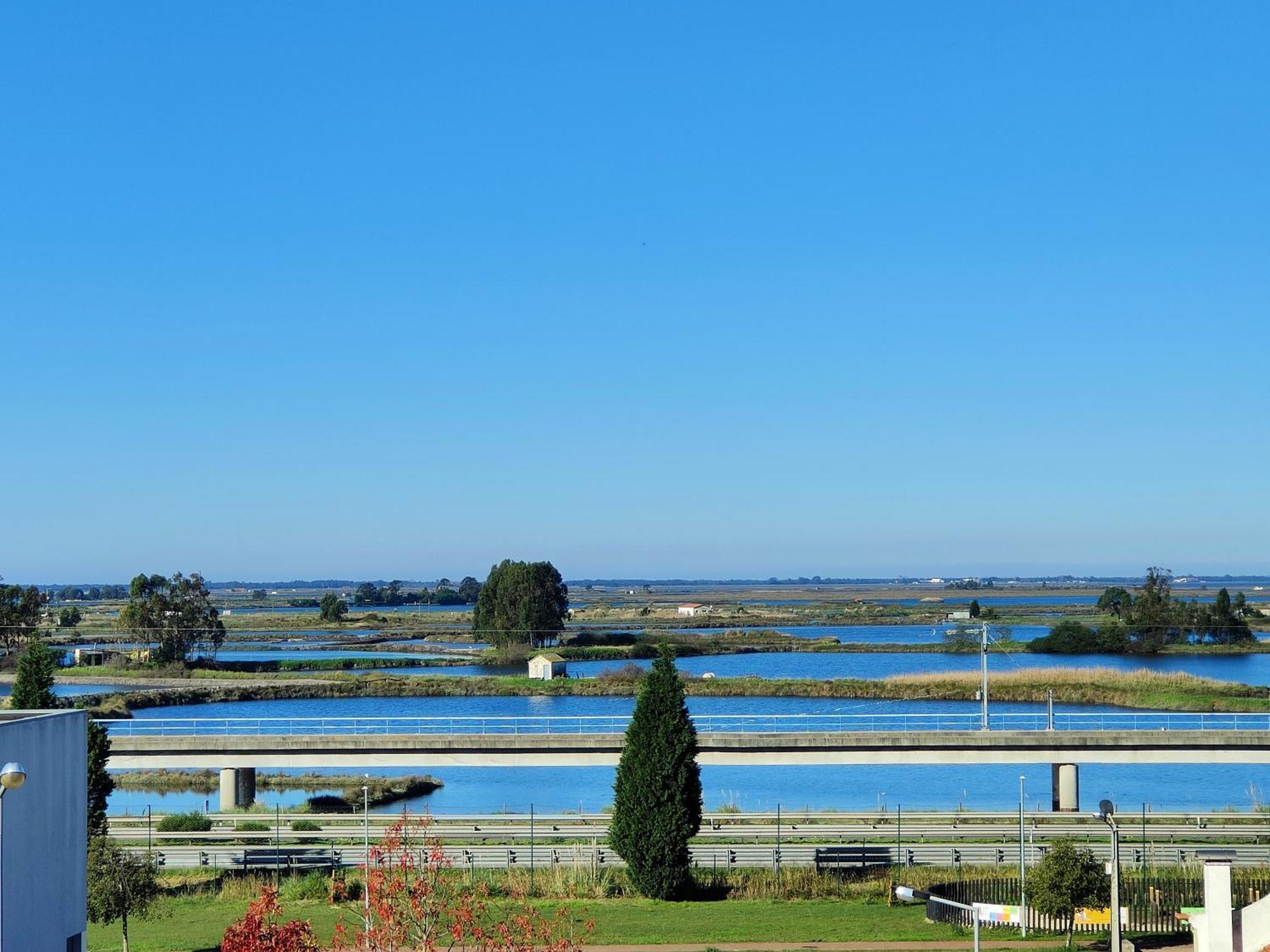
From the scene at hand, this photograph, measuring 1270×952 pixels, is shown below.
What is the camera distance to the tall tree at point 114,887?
2523cm

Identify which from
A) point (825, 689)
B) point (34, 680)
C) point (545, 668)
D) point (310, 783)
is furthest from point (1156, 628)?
point (34, 680)

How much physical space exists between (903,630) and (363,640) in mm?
58236

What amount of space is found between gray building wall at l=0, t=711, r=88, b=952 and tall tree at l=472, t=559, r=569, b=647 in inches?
3929

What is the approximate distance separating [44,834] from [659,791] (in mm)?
15222

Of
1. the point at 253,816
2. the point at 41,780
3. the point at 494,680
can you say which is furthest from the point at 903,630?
the point at 41,780

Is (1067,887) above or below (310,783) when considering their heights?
above

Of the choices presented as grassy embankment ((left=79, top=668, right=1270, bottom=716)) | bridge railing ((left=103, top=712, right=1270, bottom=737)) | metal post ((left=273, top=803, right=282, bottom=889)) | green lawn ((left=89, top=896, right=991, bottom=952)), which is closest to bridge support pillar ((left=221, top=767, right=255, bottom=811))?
metal post ((left=273, top=803, right=282, bottom=889))

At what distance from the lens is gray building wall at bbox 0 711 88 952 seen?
57.8ft

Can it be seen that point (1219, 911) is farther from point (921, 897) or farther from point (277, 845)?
point (277, 845)

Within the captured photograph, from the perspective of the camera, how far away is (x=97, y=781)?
30.9 meters

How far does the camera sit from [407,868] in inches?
601

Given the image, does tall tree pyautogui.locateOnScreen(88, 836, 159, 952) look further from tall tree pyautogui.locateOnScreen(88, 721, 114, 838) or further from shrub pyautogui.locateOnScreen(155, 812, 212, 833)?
shrub pyautogui.locateOnScreen(155, 812, 212, 833)

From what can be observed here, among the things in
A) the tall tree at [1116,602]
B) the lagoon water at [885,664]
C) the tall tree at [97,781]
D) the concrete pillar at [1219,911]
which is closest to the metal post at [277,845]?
the tall tree at [97,781]

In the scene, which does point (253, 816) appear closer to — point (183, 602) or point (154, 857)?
point (154, 857)
